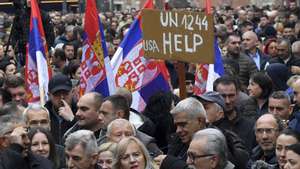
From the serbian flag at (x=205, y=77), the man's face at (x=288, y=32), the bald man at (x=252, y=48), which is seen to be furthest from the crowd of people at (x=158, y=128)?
the man's face at (x=288, y=32)

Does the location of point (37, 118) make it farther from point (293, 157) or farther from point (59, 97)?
point (293, 157)

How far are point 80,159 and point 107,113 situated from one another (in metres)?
1.45

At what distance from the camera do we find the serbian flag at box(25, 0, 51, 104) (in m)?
12.8

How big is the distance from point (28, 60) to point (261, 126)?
493cm

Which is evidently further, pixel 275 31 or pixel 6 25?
pixel 6 25

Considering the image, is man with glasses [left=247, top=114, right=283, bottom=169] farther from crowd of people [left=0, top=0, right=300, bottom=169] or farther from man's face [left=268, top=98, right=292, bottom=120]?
man's face [left=268, top=98, right=292, bottom=120]

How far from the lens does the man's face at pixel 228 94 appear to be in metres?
10.4

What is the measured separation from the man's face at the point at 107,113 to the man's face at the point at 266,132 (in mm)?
1376

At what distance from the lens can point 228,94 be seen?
420 inches

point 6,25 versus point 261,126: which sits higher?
point 261,126

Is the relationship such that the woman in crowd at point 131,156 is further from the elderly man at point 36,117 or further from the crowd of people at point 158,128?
the elderly man at point 36,117

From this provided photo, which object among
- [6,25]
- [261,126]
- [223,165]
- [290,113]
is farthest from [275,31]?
[223,165]

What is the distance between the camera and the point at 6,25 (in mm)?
29531

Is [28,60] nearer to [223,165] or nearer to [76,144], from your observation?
[76,144]
